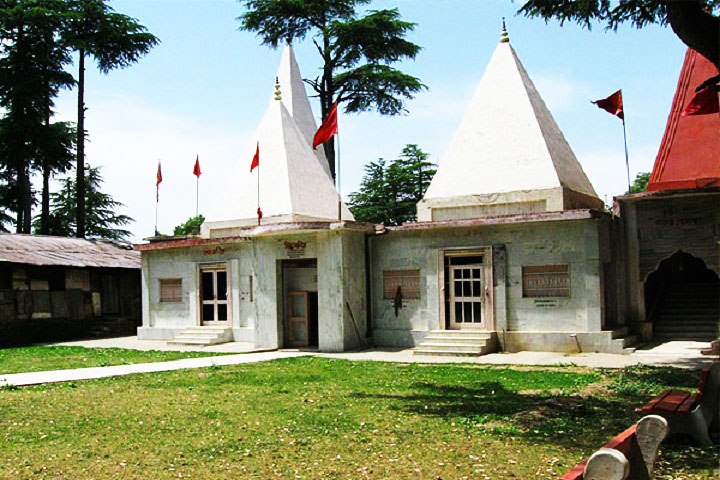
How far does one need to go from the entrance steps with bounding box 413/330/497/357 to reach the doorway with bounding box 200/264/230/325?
6702 millimetres

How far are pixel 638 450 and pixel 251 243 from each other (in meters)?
16.3

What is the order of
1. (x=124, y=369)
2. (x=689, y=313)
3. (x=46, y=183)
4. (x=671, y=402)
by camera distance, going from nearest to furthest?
(x=671, y=402)
(x=124, y=369)
(x=689, y=313)
(x=46, y=183)

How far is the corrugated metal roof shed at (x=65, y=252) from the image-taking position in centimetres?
2325

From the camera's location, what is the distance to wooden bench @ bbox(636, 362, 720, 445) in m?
6.61

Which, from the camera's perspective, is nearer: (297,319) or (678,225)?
(678,225)

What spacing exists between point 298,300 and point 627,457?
48.6 ft

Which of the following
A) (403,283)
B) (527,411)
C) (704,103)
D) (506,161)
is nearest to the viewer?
(527,411)

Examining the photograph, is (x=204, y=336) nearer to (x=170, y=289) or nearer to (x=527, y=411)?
(x=170, y=289)

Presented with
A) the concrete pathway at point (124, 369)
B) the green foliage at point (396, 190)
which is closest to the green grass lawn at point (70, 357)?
the concrete pathway at point (124, 369)

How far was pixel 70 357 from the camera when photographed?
56.9 feet

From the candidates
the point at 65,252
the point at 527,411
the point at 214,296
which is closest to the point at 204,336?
the point at 214,296

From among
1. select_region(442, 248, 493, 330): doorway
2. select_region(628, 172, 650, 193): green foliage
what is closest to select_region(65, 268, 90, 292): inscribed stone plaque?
select_region(442, 248, 493, 330): doorway

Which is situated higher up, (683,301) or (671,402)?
(683,301)

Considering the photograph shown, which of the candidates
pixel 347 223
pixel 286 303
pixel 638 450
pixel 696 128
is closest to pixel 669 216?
pixel 696 128
